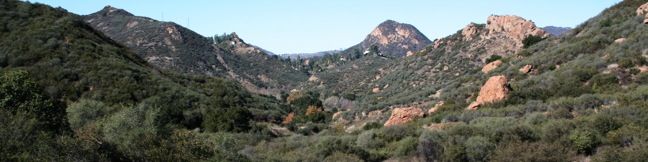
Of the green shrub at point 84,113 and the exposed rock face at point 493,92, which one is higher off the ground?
the exposed rock face at point 493,92

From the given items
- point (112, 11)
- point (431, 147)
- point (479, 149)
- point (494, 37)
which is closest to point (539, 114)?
point (479, 149)

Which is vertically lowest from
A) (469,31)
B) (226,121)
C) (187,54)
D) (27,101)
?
(226,121)

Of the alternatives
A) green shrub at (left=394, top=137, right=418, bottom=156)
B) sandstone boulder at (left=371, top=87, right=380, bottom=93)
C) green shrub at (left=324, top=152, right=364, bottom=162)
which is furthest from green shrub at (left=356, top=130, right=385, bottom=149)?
sandstone boulder at (left=371, top=87, right=380, bottom=93)

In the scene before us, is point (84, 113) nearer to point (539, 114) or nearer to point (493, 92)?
point (493, 92)

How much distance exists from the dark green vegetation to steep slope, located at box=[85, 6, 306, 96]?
51.1 metres

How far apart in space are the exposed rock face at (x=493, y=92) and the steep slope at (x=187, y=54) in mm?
77593

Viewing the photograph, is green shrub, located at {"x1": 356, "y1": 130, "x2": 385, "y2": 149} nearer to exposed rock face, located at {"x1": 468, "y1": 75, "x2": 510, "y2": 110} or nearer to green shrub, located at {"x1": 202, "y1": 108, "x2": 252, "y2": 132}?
exposed rock face, located at {"x1": 468, "y1": 75, "x2": 510, "y2": 110}

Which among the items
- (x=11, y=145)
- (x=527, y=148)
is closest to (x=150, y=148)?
(x=11, y=145)

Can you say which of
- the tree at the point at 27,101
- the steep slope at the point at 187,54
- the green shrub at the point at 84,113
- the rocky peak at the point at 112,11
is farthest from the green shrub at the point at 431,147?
the rocky peak at the point at 112,11

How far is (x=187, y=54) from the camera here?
404 ft

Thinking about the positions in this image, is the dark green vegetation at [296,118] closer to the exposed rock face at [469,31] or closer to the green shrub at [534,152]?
the green shrub at [534,152]

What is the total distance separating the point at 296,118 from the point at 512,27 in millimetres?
27629

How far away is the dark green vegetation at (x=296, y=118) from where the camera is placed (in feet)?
68.6

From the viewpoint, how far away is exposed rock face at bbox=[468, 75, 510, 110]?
35188 millimetres
